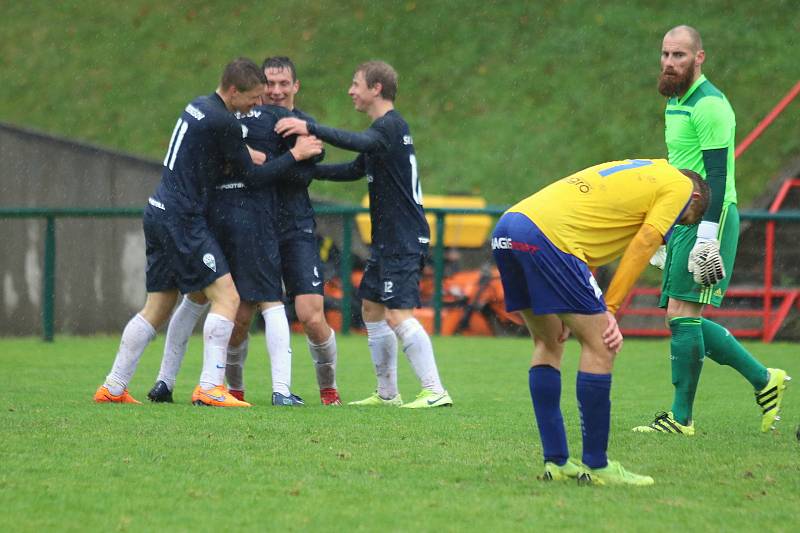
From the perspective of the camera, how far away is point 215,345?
797cm

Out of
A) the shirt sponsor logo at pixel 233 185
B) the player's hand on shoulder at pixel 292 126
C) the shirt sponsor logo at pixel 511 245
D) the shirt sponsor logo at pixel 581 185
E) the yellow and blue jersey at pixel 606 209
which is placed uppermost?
the player's hand on shoulder at pixel 292 126

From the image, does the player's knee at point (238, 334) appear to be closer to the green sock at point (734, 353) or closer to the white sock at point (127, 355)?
the white sock at point (127, 355)

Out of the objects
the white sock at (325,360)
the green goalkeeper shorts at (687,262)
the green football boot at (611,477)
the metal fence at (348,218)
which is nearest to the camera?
the green football boot at (611,477)

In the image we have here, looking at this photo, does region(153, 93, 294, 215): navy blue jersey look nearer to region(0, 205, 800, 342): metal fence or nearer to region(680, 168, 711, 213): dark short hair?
region(680, 168, 711, 213): dark short hair

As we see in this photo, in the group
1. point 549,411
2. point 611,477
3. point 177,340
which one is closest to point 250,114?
point 177,340

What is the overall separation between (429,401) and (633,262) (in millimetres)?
3141

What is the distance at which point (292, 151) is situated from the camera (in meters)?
8.19

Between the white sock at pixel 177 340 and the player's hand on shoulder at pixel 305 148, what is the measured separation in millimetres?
1179

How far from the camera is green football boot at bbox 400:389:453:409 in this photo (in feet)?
27.6

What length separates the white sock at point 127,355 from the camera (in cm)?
820

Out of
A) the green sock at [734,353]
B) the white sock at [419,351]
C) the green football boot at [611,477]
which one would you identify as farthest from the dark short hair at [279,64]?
the green football boot at [611,477]

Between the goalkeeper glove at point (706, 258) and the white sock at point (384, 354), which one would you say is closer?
the goalkeeper glove at point (706, 258)

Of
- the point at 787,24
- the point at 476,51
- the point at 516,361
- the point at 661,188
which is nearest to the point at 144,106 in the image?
the point at 476,51

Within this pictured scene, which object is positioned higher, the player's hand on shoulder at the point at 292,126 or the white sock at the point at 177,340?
the player's hand on shoulder at the point at 292,126
